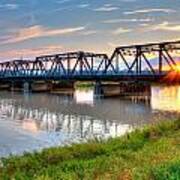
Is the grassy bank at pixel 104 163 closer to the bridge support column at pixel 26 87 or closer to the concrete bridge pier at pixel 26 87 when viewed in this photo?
the concrete bridge pier at pixel 26 87

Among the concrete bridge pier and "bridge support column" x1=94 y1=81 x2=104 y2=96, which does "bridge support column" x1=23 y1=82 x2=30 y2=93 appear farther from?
"bridge support column" x1=94 y1=81 x2=104 y2=96

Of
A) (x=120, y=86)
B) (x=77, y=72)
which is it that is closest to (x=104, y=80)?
(x=120, y=86)

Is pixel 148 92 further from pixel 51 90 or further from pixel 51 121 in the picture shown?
pixel 51 121

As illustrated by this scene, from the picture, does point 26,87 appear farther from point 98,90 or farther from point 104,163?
point 104,163

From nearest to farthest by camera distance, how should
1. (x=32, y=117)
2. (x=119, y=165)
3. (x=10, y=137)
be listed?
1. (x=119, y=165)
2. (x=10, y=137)
3. (x=32, y=117)

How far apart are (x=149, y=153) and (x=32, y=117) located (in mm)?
35535

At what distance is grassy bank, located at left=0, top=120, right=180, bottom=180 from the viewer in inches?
445

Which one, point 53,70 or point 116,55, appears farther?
point 53,70

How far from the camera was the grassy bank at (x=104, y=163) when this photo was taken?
37.0ft

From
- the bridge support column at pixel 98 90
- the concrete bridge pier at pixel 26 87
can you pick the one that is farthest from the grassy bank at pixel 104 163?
the concrete bridge pier at pixel 26 87

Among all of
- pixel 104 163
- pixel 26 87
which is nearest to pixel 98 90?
pixel 26 87

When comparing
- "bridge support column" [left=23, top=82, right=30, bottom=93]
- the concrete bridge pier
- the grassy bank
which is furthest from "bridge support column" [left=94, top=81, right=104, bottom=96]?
the grassy bank

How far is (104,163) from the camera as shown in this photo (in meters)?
13.5

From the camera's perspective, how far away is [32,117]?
1954 inches
